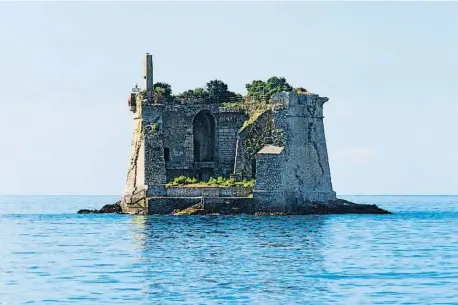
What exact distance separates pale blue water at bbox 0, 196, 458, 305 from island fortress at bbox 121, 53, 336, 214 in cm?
382

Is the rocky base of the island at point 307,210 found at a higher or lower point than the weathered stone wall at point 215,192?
lower

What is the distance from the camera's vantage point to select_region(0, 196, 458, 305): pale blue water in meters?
33.2

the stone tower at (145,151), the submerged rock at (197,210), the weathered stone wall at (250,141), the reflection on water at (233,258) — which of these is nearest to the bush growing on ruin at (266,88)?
the weathered stone wall at (250,141)

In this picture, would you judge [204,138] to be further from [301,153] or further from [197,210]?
[197,210]

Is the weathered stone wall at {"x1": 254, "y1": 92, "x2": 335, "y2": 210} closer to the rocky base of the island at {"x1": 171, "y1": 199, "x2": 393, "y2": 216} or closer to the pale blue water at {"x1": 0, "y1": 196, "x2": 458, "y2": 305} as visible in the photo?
the rocky base of the island at {"x1": 171, "y1": 199, "x2": 393, "y2": 216}

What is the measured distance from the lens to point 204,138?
257 ft

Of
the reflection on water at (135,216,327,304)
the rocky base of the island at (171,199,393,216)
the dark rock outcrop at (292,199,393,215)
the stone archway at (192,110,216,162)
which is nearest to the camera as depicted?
the reflection on water at (135,216,327,304)

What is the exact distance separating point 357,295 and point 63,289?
321 inches

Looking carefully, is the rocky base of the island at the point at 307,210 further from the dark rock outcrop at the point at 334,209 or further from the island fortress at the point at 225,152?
the island fortress at the point at 225,152

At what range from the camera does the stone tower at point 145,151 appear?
238ft

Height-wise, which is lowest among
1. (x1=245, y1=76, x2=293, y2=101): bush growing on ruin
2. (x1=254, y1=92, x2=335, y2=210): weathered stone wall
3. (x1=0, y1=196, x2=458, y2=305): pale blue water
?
(x1=0, y1=196, x2=458, y2=305): pale blue water

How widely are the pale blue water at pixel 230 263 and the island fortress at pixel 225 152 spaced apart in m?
3.82

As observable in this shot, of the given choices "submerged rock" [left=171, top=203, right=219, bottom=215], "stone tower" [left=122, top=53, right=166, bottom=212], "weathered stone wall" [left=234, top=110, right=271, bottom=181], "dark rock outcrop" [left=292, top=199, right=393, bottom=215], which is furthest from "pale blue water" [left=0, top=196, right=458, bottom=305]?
"weathered stone wall" [left=234, top=110, right=271, bottom=181]

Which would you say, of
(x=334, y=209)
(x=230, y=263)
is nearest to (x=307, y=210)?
(x=334, y=209)
